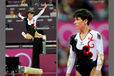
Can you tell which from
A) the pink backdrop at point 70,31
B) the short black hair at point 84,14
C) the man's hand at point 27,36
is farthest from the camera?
the man's hand at point 27,36

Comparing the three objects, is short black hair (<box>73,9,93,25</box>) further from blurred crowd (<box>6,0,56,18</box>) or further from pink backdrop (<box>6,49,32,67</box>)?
pink backdrop (<box>6,49,32,67</box>)

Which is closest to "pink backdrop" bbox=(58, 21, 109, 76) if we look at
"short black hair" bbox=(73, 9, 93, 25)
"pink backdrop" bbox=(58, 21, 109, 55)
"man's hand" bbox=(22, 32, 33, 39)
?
"pink backdrop" bbox=(58, 21, 109, 55)

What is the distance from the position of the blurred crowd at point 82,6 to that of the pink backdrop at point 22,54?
114cm

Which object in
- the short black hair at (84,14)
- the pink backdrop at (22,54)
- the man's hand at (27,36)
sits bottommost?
the pink backdrop at (22,54)

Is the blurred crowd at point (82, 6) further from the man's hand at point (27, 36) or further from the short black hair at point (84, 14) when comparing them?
the man's hand at point (27, 36)

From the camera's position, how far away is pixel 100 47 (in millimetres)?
6164

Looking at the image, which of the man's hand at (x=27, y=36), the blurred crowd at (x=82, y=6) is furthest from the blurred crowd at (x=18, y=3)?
the blurred crowd at (x=82, y=6)

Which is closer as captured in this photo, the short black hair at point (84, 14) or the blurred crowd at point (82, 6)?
the short black hair at point (84, 14)

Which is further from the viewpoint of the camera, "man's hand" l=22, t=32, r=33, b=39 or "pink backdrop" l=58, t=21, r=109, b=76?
"man's hand" l=22, t=32, r=33, b=39

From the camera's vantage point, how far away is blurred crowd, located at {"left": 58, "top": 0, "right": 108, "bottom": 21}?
6895 mm

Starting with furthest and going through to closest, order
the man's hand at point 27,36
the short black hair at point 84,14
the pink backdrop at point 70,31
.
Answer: the man's hand at point 27,36, the pink backdrop at point 70,31, the short black hair at point 84,14

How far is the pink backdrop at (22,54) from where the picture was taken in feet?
23.9

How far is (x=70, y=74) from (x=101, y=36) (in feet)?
3.50

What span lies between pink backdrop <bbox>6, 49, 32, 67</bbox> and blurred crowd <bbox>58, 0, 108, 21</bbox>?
44.8 inches
